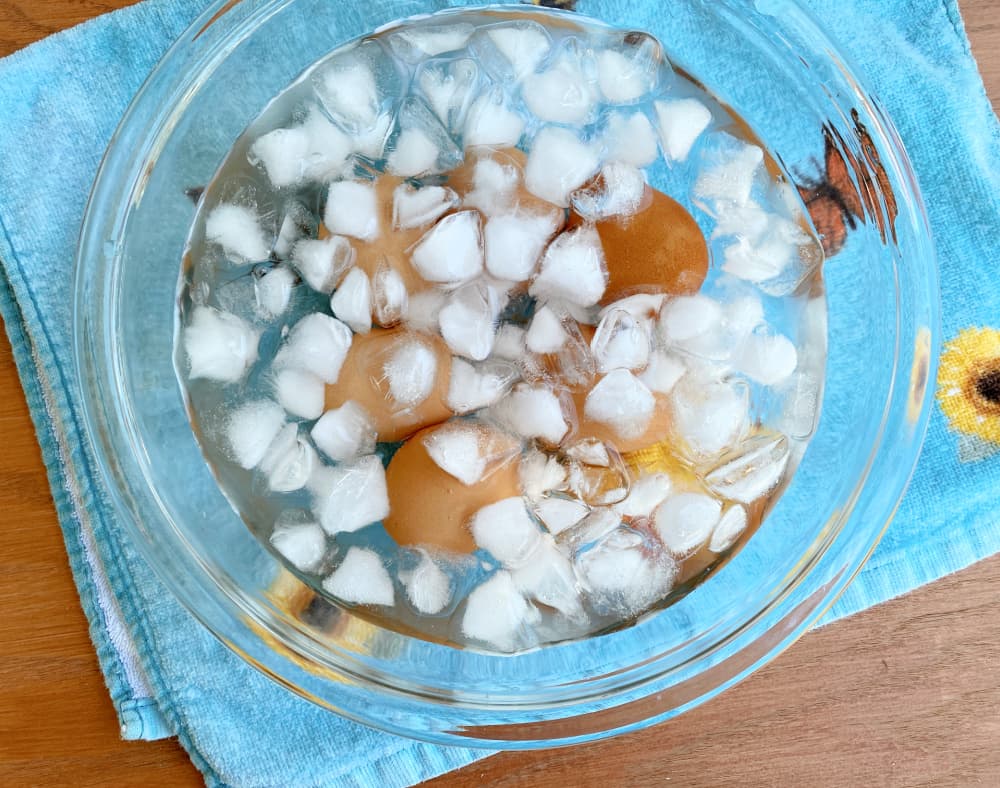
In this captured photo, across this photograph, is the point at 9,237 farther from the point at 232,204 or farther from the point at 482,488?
the point at 482,488

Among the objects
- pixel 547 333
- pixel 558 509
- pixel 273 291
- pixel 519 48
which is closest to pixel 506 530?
pixel 558 509

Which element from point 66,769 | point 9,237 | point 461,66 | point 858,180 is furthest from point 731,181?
point 66,769

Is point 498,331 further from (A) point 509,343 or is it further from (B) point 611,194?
(B) point 611,194

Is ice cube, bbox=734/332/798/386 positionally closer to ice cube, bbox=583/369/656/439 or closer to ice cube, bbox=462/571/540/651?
ice cube, bbox=583/369/656/439

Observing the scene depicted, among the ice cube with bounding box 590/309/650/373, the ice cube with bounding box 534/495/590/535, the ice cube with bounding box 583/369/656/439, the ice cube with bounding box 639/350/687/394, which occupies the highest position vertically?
the ice cube with bounding box 590/309/650/373

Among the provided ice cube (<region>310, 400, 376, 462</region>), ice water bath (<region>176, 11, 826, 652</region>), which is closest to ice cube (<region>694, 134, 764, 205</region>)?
ice water bath (<region>176, 11, 826, 652</region>)

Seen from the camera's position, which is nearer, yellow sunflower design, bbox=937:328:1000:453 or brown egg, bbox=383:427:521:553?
brown egg, bbox=383:427:521:553
